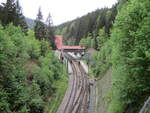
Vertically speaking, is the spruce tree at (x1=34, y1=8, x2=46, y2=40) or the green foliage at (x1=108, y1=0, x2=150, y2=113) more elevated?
the spruce tree at (x1=34, y1=8, x2=46, y2=40)

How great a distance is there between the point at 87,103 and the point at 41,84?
6886 millimetres

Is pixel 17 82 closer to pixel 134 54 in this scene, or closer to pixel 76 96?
Answer: pixel 134 54

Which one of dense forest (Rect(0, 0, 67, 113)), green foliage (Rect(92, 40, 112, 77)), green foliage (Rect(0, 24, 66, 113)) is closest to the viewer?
green foliage (Rect(0, 24, 66, 113))

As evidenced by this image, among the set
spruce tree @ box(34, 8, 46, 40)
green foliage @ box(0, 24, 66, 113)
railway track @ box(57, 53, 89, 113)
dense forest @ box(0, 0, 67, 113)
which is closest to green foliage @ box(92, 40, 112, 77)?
railway track @ box(57, 53, 89, 113)

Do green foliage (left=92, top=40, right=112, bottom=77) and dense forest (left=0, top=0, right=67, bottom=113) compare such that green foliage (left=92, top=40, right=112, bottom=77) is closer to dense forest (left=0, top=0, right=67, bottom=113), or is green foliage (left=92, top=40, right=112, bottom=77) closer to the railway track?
the railway track

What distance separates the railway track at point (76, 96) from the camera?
961 inches

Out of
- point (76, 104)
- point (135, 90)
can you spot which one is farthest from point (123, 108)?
point (76, 104)

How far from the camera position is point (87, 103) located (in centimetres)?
2656

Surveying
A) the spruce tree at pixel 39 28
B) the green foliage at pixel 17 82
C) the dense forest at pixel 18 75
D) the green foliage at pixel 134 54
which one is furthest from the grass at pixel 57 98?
the spruce tree at pixel 39 28

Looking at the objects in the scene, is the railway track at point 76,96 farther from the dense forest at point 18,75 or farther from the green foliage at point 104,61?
the green foliage at point 104,61

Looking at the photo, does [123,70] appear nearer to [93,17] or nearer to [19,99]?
[19,99]

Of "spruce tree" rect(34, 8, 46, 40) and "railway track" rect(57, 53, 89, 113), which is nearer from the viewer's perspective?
"railway track" rect(57, 53, 89, 113)

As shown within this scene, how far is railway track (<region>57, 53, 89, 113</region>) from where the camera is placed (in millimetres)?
24422

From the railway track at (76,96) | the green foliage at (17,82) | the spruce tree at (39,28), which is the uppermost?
the spruce tree at (39,28)
